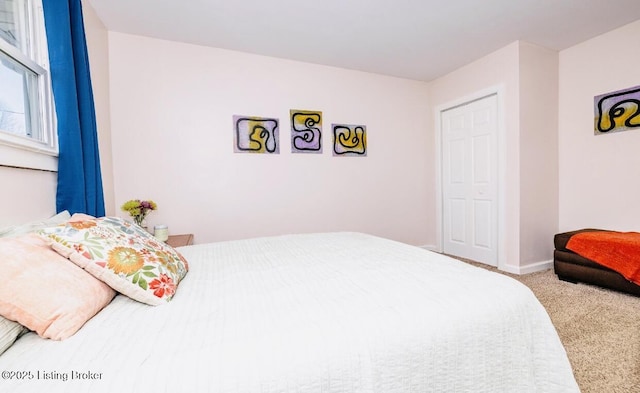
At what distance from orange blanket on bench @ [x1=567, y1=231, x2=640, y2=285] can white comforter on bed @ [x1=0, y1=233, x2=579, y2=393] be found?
7.08 ft

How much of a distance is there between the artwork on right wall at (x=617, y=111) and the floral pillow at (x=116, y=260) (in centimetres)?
406

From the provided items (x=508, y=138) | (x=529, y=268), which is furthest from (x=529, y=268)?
(x=508, y=138)

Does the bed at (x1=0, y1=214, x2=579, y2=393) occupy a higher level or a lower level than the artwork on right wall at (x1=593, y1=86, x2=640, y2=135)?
lower

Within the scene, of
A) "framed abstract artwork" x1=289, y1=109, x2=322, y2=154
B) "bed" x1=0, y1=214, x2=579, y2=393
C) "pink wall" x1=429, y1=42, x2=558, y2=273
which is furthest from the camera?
"framed abstract artwork" x1=289, y1=109, x2=322, y2=154

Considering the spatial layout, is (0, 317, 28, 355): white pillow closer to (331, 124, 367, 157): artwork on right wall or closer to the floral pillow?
the floral pillow

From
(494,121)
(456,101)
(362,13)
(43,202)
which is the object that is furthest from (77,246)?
(456,101)

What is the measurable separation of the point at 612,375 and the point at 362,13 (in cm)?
296

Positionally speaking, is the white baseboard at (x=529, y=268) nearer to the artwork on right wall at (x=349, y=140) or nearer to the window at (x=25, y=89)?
the artwork on right wall at (x=349, y=140)

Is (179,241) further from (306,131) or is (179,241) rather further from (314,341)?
(314,341)

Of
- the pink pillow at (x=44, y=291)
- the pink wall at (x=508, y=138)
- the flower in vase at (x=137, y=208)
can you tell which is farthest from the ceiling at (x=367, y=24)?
the pink pillow at (x=44, y=291)

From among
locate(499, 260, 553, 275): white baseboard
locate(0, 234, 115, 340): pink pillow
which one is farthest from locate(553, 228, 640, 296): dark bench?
locate(0, 234, 115, 340): pink pillow

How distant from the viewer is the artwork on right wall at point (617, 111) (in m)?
2.65

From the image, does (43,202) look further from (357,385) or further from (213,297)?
(357,385)

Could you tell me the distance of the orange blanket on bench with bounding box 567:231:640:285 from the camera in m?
2.22
